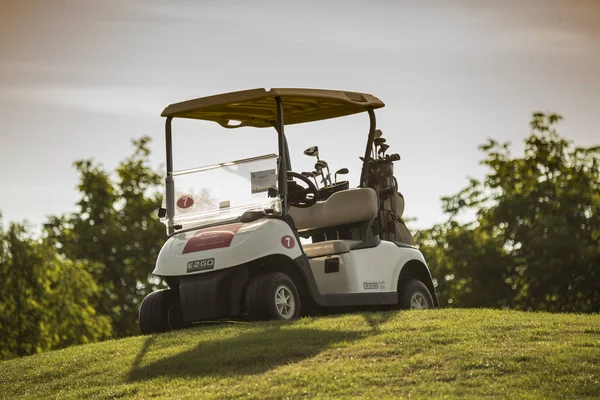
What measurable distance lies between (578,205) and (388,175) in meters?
20.0

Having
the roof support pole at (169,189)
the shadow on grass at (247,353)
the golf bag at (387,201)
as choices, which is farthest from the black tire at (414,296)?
the roof support pole at (169,189)

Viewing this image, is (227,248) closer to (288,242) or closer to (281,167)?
(288,242)

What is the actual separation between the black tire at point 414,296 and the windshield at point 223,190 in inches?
101

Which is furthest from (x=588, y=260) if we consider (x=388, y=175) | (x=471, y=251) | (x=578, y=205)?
(x=388, y=175)

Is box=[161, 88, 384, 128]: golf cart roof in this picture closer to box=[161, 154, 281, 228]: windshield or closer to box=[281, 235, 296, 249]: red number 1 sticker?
box=[161, 154, 281, 228]: windshield

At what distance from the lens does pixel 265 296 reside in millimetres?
12766

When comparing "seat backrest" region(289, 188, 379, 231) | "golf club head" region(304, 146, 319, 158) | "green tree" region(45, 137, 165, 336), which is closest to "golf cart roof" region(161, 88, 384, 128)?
"golf club head" region(304, 146, 319, 158)

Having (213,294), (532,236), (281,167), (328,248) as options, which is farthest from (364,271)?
(532,236)

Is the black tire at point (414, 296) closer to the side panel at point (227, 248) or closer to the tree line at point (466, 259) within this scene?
the side panel at point (227, 248)

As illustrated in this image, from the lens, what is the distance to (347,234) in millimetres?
14859

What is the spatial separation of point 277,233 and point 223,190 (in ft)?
4.15

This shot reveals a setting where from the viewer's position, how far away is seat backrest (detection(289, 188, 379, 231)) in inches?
571

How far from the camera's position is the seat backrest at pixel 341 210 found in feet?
47.6

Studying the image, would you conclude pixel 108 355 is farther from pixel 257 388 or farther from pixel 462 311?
pixel 462 311
